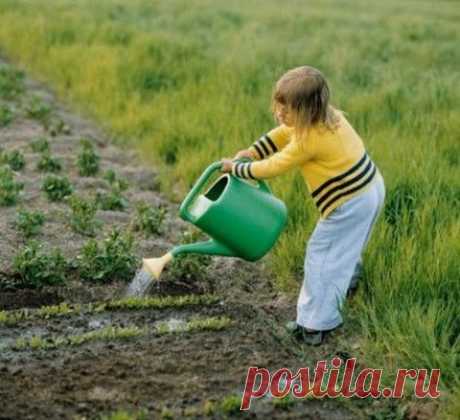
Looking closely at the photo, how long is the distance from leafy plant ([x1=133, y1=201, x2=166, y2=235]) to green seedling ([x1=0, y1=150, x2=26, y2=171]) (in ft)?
4.23

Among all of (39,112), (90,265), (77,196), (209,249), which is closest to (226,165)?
(209,249)

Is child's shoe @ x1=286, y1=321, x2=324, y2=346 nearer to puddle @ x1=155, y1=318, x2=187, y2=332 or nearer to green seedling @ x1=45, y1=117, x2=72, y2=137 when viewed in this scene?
puddle @ x1=155, y1=318, x2=187, y2=332

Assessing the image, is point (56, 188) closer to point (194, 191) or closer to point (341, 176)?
point (194, 191)

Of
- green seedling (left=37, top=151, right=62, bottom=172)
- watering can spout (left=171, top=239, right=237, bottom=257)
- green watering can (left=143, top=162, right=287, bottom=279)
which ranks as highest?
green watering can (left=143, top=162, right=287, bottom=279)

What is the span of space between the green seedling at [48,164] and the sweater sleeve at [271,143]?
7.97 ft

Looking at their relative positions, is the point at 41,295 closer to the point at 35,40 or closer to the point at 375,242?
the point at 375,242

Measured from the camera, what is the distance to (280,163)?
3602 millimetres

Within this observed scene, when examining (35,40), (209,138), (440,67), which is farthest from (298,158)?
(35,40)

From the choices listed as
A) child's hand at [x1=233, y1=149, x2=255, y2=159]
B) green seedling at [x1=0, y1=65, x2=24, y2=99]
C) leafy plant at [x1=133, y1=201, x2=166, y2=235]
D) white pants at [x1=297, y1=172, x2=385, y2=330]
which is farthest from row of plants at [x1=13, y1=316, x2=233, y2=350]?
green seedling at [x1=0, y1=65, x2=24, y2=99]

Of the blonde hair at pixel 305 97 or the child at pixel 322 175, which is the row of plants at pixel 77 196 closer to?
the child at pixel 322 175

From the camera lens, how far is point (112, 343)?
3.66m

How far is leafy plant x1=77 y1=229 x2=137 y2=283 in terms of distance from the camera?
4.38 metres

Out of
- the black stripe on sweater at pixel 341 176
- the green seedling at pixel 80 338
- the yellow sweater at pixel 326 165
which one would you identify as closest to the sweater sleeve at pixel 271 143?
the yellow sweater at pixel 326 165

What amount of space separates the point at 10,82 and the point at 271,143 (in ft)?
16.4
